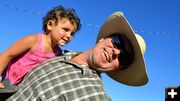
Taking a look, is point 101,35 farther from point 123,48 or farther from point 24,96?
point 24,96

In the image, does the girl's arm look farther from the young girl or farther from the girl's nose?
the girl's nose

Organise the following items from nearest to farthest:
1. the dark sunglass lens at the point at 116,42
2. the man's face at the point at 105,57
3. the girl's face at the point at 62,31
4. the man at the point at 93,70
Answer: the man at the point at 93,70, the man's face at the point at 105,57, the dark sunglass lens at the point at 116,42, the girl's face at the point at 62,31

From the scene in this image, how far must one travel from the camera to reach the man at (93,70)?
3.57 m

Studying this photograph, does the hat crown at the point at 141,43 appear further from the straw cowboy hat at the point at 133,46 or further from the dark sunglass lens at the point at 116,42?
the dark sunglass lens at the point at 116,42

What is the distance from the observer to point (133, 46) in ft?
12.9

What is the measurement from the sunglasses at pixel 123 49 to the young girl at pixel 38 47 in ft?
2.04

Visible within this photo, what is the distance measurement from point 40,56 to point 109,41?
0.69m

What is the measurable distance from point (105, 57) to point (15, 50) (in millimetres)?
872

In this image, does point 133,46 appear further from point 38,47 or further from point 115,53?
point 38,47

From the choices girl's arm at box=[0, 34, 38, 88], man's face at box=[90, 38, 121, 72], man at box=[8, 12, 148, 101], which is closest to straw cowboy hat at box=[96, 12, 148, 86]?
man at box=[8, 12, 148, 101]

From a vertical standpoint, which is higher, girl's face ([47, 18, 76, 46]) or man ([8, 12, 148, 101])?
girl's face ([47, 18, 76, 46])

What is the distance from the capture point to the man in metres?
3.57

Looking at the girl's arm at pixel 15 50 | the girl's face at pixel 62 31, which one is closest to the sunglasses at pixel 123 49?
the girl's face at pixel 62 31

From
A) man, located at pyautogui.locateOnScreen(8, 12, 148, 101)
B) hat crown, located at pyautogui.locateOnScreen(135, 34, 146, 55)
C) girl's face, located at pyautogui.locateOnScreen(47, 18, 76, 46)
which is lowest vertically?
man, located at pyautogui.locateOnScreen(8, 12, 148, 101)
